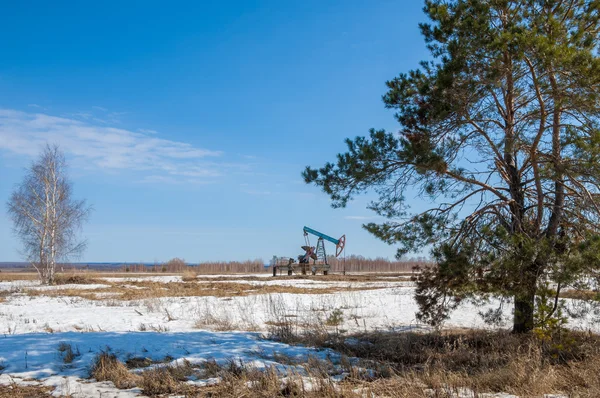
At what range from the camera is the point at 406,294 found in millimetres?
16938

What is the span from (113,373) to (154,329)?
371cm

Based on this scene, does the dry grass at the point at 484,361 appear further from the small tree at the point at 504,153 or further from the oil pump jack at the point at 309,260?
the oil pump jack at the point at 309,260

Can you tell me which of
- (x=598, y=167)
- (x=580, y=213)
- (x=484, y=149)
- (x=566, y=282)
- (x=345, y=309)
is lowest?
(x=345, y=309)

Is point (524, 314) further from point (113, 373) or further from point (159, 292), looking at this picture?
point (159, 292)

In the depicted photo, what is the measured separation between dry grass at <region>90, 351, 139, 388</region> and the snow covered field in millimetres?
126

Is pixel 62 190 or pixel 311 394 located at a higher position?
pixel 62 190

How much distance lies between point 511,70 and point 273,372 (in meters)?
5.97

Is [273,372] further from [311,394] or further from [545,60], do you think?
[545,60]

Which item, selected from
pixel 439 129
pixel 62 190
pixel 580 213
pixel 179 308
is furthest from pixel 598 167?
pixel 62 190

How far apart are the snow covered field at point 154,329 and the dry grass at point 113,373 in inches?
5.0

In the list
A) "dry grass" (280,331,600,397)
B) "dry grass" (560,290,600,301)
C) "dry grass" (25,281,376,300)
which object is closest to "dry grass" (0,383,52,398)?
"dry grass" (280,331,600,397)

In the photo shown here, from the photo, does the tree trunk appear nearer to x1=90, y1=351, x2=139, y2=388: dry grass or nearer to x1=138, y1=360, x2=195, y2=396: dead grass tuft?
x1=138, y1=360, x2=195, y2=396: dead grass tuft

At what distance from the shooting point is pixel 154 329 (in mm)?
9266

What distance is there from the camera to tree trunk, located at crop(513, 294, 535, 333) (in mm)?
7418
